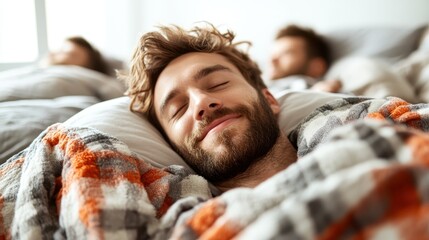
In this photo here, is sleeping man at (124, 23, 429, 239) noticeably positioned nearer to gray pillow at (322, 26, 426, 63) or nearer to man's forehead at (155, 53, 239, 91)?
man's forehead at (155, 53, 239, 91)

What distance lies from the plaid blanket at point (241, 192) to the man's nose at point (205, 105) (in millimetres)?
139

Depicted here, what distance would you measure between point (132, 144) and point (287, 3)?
1.90 m

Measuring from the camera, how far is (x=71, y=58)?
7.13 feet

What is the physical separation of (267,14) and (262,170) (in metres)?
1.88

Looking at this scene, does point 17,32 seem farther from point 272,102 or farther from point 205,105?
point 205,105

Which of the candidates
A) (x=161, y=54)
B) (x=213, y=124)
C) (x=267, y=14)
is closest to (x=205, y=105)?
(x=213, y=124)

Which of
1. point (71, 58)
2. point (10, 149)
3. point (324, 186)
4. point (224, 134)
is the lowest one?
point (71, 58)

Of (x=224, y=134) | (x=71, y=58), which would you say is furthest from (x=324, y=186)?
(x=71, y=58)

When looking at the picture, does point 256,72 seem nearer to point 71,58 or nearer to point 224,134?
point 224,134

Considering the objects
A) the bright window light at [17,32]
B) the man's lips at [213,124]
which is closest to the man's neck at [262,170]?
the man's lips at [213,124]

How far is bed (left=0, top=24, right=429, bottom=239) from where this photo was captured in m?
0.40

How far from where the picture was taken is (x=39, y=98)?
4.40ft

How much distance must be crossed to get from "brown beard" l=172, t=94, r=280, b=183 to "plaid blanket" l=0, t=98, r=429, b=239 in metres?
0.08

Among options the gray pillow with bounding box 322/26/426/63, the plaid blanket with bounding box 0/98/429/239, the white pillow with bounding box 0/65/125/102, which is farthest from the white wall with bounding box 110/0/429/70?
the plaid blanket with bounding box 0/98/429/239
